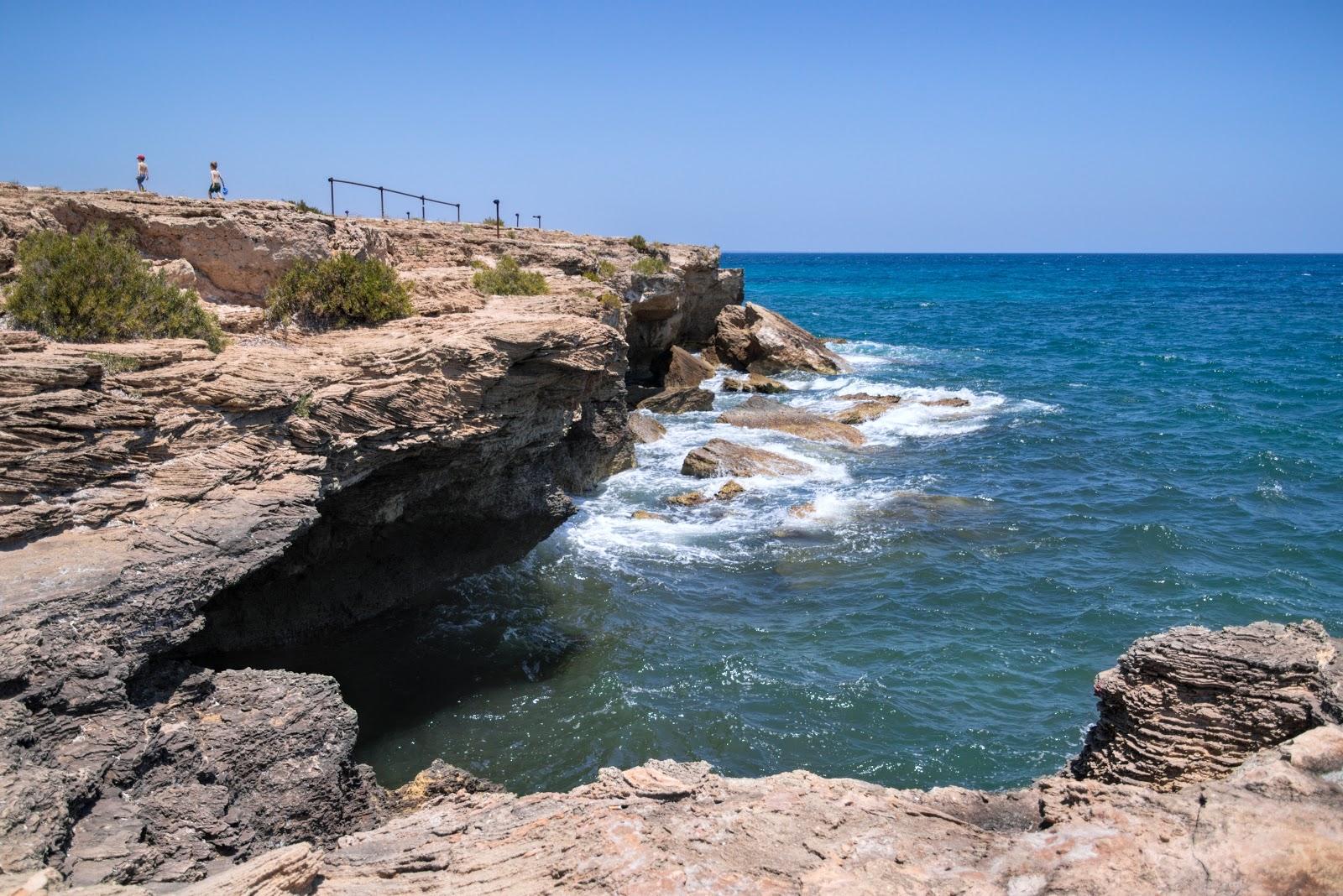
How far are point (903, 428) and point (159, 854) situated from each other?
97.1 ft

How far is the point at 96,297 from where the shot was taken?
12.2m

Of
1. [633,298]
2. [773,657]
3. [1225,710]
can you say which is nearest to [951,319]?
[633,298]

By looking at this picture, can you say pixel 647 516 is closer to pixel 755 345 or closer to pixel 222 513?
pixel 222 513

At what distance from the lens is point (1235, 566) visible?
19750 millimetres

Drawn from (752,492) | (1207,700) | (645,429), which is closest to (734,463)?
(752,492)

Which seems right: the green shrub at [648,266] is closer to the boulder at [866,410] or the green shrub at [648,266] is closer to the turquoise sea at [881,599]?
the turquoise sea at [881,599]

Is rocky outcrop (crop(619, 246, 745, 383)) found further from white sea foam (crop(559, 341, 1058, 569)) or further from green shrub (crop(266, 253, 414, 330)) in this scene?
green shrub (crop(266, 253, 414, 330))

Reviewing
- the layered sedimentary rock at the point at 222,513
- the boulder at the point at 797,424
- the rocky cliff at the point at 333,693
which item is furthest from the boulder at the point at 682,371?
the rocky cliff at the point at 333,693

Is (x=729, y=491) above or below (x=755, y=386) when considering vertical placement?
below

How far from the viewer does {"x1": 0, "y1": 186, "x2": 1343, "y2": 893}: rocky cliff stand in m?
6.43

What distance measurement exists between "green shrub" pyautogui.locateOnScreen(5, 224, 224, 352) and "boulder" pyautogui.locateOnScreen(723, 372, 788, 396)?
27.9m

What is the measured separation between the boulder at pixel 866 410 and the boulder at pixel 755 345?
815 centimetres

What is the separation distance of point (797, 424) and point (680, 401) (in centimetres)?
532

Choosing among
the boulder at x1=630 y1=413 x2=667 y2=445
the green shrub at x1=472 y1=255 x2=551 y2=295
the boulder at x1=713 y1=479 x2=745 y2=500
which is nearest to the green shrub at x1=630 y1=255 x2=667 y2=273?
the boulder at x1=630 y1=413 x2=667 y2=445
